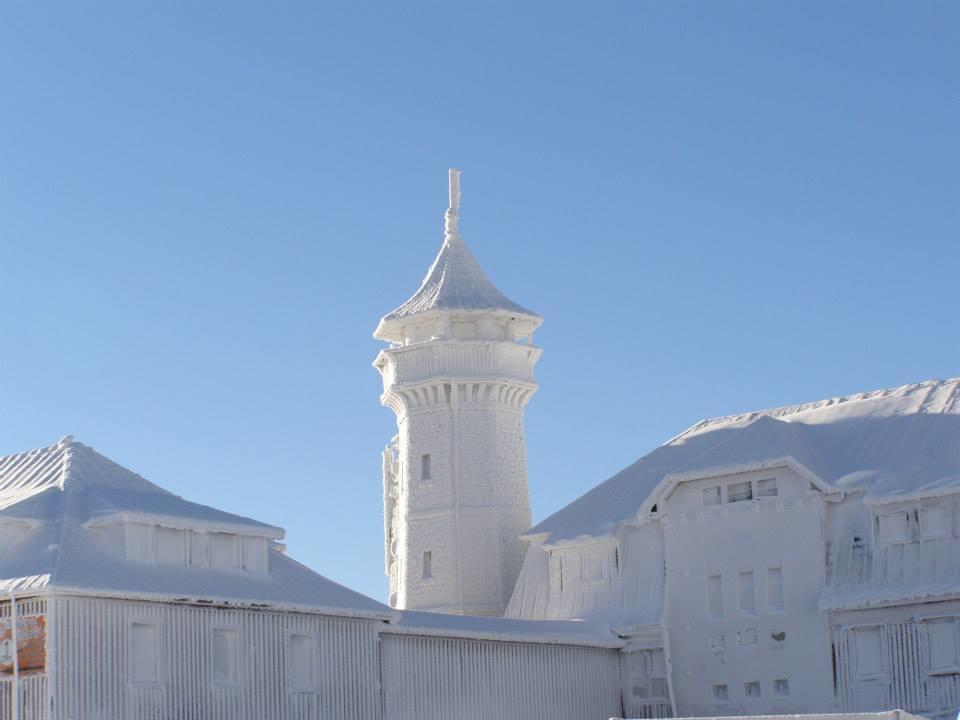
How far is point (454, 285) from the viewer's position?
75.8 m

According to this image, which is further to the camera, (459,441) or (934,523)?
(459,441)

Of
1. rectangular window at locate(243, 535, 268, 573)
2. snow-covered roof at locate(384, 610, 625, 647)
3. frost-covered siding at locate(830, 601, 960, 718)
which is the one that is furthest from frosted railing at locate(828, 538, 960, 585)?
rectangular window at locate(243, 535, 268, 573)

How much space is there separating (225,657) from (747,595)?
60.0 ft

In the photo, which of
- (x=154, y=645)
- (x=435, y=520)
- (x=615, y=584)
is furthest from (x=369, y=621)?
(x=435, y=520)

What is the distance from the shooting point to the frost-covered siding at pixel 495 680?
55.6m

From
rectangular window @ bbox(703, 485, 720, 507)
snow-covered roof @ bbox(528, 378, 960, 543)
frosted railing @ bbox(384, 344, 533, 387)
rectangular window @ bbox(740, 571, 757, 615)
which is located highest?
frosted railing @ bbox(384, 344, 533, 387)

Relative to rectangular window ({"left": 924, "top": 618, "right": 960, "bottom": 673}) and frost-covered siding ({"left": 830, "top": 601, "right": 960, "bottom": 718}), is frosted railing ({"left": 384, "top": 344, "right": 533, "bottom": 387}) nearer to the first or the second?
frost-covered siding ({"left": 830, "top": 601, "right": 960, "bottom": 718})

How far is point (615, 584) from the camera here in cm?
6394

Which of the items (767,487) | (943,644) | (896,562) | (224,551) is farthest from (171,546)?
(943,644)

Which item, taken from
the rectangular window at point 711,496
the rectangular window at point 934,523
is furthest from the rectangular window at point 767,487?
the rectangular window at point 934,523

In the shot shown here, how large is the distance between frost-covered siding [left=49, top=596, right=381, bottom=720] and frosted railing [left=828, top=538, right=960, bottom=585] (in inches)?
593

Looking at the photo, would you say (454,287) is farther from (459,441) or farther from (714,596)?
(714,596)

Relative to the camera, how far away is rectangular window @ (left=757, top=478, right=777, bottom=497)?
195ft

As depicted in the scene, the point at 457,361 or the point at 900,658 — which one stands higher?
the point at 457,361
